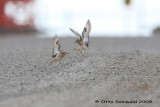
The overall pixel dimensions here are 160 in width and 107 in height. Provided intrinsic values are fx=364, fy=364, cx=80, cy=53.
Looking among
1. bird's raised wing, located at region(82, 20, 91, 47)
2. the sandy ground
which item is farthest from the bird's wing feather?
the sandy ground

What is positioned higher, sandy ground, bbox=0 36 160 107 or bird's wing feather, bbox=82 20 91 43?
bird's wing feather, bbox=82 20 91 43

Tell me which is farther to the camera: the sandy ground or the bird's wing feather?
the bird's wing feather

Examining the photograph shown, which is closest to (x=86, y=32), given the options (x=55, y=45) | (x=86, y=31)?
(x=86, y=31)

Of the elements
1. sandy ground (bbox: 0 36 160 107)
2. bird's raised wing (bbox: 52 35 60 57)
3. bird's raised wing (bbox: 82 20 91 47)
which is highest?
bird's raised wing (bbox: 82 20 91 47)

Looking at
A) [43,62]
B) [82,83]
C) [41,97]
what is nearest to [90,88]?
[82,83]

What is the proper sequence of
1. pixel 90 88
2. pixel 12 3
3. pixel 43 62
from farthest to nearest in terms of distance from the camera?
pixel 12 3 < pixel 43 62 < pixel 90 88

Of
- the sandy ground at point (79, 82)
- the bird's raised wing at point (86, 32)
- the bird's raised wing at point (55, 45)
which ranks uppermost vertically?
the bird's raised wing at point (86, 32)

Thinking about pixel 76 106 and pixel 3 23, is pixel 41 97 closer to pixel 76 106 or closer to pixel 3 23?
pixel 76 106

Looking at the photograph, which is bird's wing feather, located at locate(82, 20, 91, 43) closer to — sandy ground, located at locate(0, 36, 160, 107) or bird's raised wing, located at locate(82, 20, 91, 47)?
bird's raised wing, located at locate(82, 20, 91, 47)

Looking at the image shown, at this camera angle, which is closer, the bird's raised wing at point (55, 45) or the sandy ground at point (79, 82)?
the sandy ground at point (79, 82)

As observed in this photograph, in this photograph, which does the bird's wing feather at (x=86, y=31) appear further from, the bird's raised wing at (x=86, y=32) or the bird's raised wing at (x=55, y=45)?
the bird's raised wing at (x=55, y=45)

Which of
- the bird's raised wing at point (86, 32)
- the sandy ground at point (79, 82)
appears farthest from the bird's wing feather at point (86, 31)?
the sandy ground at point (79, 82)
